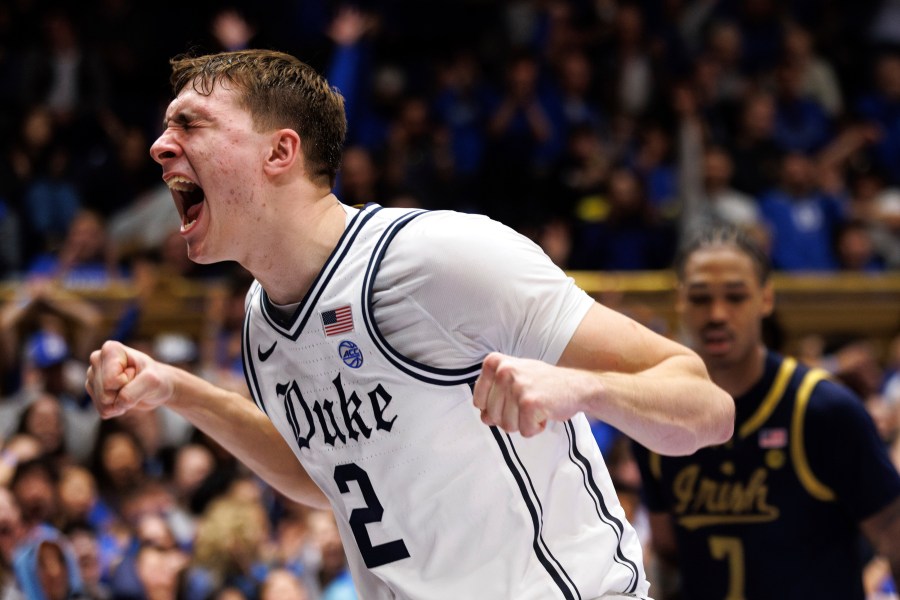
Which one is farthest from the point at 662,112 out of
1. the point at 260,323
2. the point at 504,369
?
the point at 504,369

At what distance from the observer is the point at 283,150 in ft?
10.4

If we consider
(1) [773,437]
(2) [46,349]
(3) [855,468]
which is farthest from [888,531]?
(2) [46,349]

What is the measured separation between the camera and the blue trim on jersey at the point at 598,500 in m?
3.18

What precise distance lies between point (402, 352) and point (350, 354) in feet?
0.45

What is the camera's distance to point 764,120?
12.5 metres

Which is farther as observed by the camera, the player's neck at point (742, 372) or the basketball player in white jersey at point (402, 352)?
the player's neck at point (742, 372)

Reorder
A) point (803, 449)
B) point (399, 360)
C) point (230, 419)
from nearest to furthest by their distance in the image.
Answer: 1. point (399, 360)
2. point (230, 419)
3. point (803, 449)

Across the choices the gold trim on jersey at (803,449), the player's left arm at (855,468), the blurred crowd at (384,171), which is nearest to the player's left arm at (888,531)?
the player's left arm at (855,468)

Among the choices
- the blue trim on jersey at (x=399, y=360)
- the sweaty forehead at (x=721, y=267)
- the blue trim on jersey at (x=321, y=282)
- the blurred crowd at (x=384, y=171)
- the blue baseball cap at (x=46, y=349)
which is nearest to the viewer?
the blue trim on jersey at (x=399, y=360)

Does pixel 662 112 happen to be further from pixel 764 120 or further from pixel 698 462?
pixel 698 462

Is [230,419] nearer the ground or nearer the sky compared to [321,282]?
nearer the ground

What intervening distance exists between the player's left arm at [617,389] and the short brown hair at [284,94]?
33.4 inches

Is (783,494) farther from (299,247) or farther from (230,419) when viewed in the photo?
(299,247)

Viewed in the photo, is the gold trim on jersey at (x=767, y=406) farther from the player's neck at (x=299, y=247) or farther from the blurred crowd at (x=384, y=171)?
the blurred crowd at (x=384, y=171)
